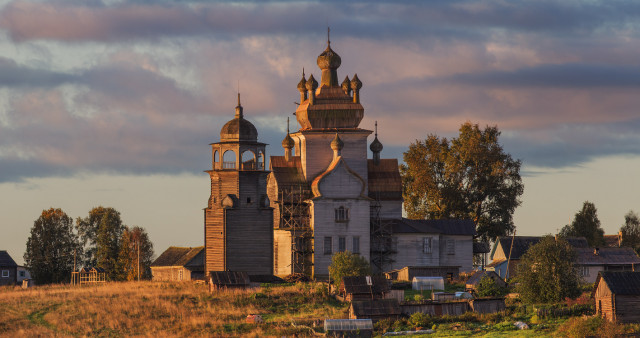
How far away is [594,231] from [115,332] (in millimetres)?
55293

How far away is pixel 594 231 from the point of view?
108312 mm

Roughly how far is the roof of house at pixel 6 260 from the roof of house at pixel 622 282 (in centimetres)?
6878

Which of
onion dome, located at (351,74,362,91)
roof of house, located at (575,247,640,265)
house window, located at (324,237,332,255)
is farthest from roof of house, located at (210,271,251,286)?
roof of house, located at (575,247,640,265)

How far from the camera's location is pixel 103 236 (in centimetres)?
11425

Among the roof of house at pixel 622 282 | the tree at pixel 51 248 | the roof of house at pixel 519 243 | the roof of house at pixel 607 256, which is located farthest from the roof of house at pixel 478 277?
the tree at pixel 51 248

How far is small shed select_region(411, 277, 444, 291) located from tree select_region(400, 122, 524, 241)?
870 inches

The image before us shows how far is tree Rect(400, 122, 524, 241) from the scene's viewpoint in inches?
4063

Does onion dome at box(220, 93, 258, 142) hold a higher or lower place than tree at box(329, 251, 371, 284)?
higher

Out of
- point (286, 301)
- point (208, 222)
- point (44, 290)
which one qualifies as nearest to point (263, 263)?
point (208, 222)

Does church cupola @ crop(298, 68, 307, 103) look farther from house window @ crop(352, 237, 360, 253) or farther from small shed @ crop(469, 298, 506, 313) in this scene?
small shed @ crop(469, 298, 506, 313)

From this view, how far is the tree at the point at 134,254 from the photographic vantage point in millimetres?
110062

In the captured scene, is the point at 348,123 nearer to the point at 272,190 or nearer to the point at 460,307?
the point at 272,190

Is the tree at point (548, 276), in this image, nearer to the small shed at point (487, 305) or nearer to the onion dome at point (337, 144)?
the small shed at point (487, 305)

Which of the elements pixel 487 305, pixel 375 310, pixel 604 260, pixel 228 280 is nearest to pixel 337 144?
pixel 228 280
